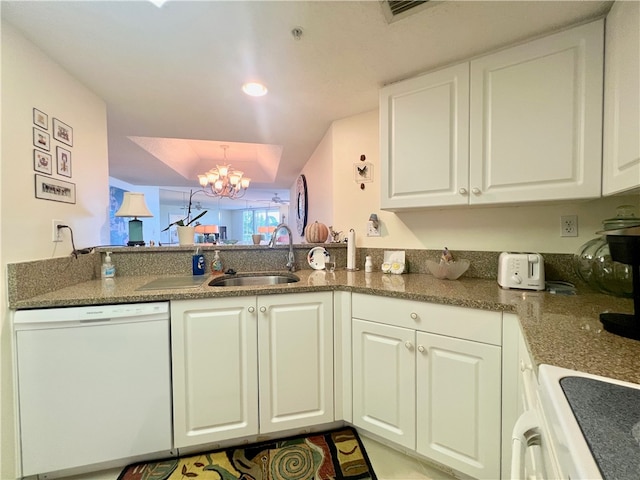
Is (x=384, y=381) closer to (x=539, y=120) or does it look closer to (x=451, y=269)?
(x=451, y=269)

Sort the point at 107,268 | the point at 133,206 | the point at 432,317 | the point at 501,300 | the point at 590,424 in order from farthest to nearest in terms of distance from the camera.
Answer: the point at 133,206 < the point at 107,268 < the point at 432,317 < the point at 501,300 < the point at 590,424

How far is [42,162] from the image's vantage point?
1.35 meters

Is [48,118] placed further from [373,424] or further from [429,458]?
[429,458]

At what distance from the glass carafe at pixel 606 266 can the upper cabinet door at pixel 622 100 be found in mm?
189

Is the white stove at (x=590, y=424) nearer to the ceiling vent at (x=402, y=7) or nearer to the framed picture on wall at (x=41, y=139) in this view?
the ceiling vent at (x=402, y=7)

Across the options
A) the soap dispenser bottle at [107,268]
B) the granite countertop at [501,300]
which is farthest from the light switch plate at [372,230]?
the soap dispenser bottle at [107,268]

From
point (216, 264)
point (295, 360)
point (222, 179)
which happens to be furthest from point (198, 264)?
point (222, 179)

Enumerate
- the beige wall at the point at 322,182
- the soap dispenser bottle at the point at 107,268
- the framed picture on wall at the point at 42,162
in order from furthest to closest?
the beige wall at the point at 322,182, the soap dispenser bottle at the point at 107,268, the framed picture on wall at the point at 42,162

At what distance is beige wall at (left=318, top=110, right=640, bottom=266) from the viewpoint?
1.48m

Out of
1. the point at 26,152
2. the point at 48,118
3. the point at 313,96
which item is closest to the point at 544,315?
the point at 313,96

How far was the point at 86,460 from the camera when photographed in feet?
4.09

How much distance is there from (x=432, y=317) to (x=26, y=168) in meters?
2.01

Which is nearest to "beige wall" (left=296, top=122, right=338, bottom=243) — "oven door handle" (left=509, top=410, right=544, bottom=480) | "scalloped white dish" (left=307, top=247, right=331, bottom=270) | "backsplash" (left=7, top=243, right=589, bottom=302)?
"scalloped white dish" (left=307, top=247, right=331, bottom=270)

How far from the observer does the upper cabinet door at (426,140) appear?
1461 millimetres
